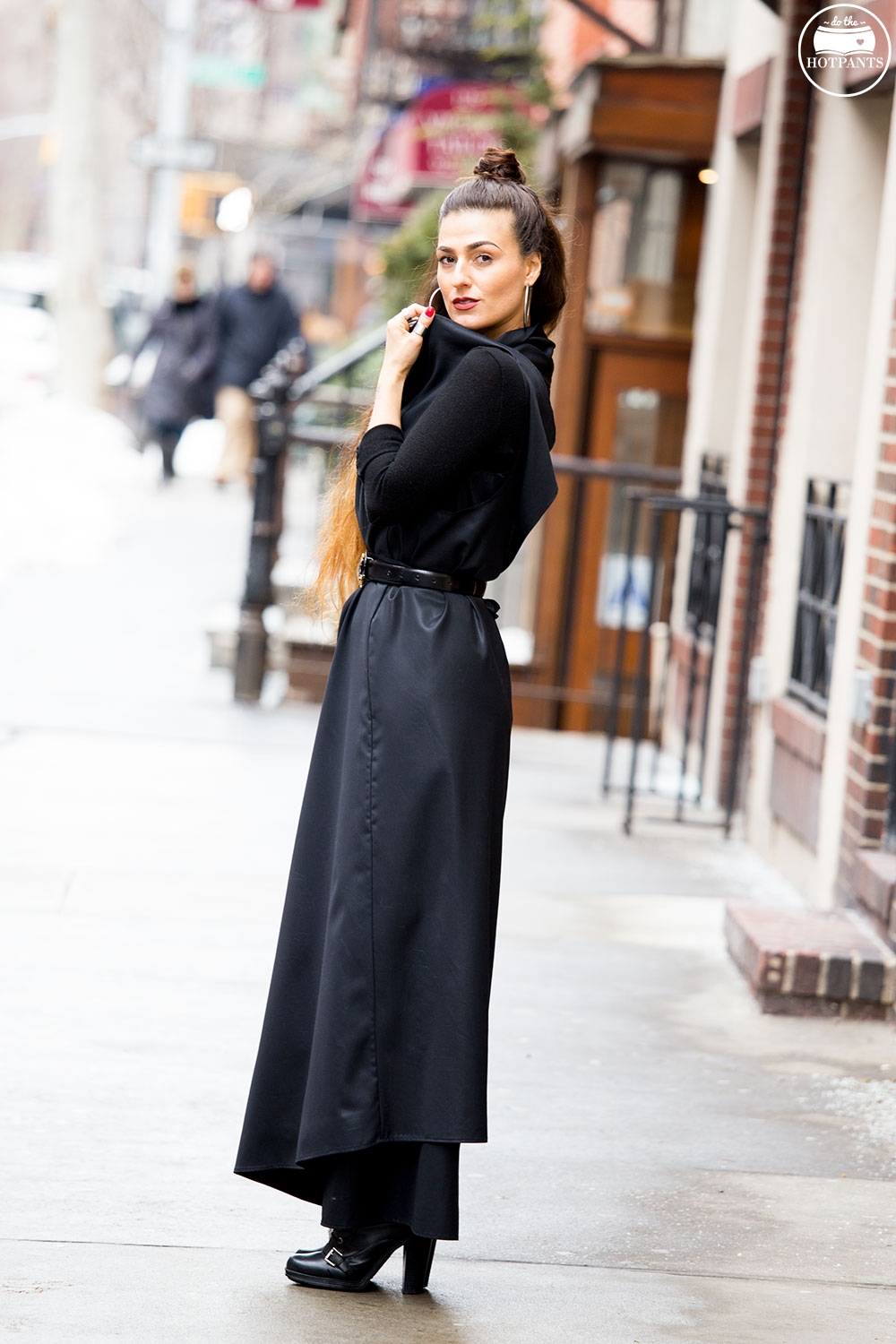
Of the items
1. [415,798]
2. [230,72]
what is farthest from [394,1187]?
[230,72]

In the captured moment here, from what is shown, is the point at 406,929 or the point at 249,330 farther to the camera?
the point at 249,330

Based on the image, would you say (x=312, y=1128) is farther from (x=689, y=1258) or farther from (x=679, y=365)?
(x=679, y=365)

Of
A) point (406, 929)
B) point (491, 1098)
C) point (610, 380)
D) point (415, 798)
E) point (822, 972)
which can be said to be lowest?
point (491, 1098)

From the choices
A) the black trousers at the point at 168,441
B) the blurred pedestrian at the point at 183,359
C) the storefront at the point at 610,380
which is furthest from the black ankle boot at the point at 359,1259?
the black trousers at the point at 168,441

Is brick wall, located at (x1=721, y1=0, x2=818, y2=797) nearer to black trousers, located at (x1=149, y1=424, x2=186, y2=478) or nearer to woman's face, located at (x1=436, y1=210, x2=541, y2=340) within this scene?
woman's face, located at (x1=436, y1=210, x2=541, y2=340)

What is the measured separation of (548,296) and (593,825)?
4410 millimetres

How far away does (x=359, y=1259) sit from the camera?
11.1 ft

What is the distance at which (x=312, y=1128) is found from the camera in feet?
10.8

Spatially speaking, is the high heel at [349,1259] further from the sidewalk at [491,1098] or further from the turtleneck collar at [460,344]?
the turtleneck collar at [460,344]

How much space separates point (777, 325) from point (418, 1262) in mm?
5586

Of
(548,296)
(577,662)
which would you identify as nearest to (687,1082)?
(548,296)

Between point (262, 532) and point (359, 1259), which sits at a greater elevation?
point (262, 532)

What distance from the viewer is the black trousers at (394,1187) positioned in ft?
10.8

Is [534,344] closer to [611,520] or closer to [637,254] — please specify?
[611,520]
